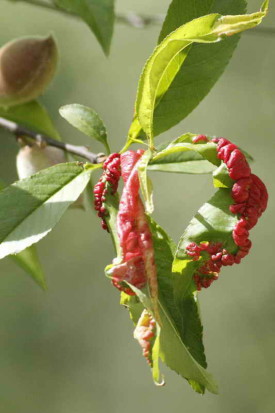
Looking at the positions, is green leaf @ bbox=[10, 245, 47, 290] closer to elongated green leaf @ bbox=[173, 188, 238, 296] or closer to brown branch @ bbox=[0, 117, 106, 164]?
brown branch @ bbox=[0, 117, 106, 164]

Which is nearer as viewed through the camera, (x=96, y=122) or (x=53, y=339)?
(x=96, y=122)

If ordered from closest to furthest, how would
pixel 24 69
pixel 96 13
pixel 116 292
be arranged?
pixel 96 13 → pixel 24 69 → pixel 116 292

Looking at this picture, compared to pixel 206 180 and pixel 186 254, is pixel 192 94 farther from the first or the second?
pixel 206 180

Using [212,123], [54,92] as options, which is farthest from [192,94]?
[212,123]

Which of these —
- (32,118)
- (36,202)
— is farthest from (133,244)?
(32,118)

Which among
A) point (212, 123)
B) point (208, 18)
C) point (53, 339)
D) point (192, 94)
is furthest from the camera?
point (212, 123)

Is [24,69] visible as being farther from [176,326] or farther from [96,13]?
[176,326]
